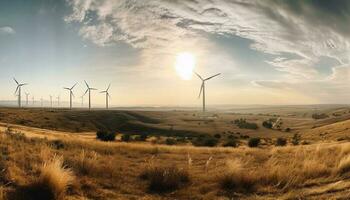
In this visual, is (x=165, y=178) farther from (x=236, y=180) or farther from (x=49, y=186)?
(x=49, y=186)

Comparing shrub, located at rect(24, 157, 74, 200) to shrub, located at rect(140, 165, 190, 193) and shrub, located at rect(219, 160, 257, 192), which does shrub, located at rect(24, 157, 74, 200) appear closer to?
shrub, located at rect(140, 165, 190, 193)

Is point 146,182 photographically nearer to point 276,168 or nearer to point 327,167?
point 276,168

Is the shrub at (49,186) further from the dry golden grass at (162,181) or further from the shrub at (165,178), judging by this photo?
the shrub at (165,178)

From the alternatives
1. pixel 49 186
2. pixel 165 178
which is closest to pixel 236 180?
pixel 165 178

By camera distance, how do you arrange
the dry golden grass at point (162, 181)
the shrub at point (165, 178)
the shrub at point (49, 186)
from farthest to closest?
the shrub at point (165, 178) → the dry golden grass at point (162, 181) → the shrub at point (49, 186)

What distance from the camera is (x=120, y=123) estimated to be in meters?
139

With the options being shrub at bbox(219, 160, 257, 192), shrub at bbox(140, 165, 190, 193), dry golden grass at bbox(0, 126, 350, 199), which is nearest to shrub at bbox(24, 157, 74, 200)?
dry golden grass at bbox(0, 126, 350, 199)

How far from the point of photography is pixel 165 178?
467 inches

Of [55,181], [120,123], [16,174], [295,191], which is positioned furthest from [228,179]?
[120,123]

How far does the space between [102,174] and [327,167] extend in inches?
323

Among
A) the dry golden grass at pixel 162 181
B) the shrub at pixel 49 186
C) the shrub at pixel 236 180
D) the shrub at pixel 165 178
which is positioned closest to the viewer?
the shrub at pixel 49 186

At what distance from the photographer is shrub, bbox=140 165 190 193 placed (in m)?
11.7

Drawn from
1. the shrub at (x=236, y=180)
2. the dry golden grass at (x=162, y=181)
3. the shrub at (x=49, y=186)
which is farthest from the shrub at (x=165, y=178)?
the shrub at (x=49, y=186)

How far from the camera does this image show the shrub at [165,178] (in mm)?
11719
